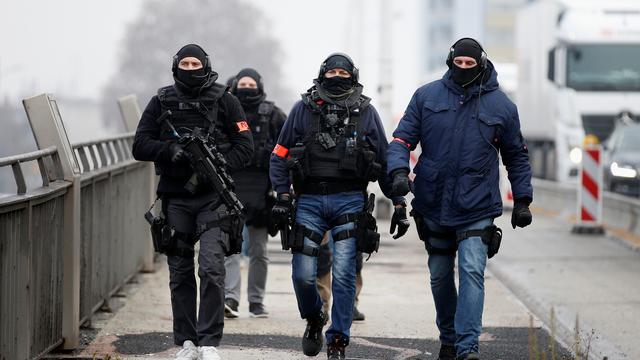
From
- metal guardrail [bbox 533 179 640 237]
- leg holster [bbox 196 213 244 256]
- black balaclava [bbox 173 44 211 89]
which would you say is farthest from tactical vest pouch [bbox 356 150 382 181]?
metal guardrail [bbox 533 179 640 237]

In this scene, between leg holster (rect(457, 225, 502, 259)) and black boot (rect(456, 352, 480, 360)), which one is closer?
black boot (rect(456, 352, 480, 360))

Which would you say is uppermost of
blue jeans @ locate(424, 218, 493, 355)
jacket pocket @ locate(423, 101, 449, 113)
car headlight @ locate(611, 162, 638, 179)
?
jacket pocket @ locate(423, 101, 449, 113)

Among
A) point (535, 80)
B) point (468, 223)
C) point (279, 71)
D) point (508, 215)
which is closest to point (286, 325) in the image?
point (468, 223)

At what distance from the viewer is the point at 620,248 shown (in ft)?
55.3

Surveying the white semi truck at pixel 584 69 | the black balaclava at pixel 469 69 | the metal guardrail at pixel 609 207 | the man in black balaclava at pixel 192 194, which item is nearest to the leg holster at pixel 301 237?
the man in black balaclava at pixel 192 194

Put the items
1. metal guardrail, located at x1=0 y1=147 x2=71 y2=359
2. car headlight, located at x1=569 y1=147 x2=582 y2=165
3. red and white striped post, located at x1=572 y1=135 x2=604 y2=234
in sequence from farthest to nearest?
car headlight, located at x1=569 y1=147 x2=582 y2=165 < red and white striped post, located at x1=572 y1=135 x2=604 y2=234 < metal guardrail, located at x1=0 y1=147 x2=71 y2=359

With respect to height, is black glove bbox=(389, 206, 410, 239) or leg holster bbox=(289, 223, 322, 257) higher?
black glove bbox=(389, 206, 410, 239)

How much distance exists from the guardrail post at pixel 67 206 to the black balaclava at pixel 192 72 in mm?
927

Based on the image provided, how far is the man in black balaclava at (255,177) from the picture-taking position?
10344 millimetres

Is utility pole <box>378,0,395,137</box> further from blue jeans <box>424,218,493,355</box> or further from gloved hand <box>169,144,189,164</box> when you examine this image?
gloved hand <box>169,144,189,164</box>

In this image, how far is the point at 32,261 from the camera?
24.7ft

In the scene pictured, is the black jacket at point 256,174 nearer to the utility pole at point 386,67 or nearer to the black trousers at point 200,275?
the black trousers at point 200,275

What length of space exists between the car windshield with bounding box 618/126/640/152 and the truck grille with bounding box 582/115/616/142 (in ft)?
5.14

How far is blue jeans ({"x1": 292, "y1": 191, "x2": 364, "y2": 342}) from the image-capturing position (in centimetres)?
824
